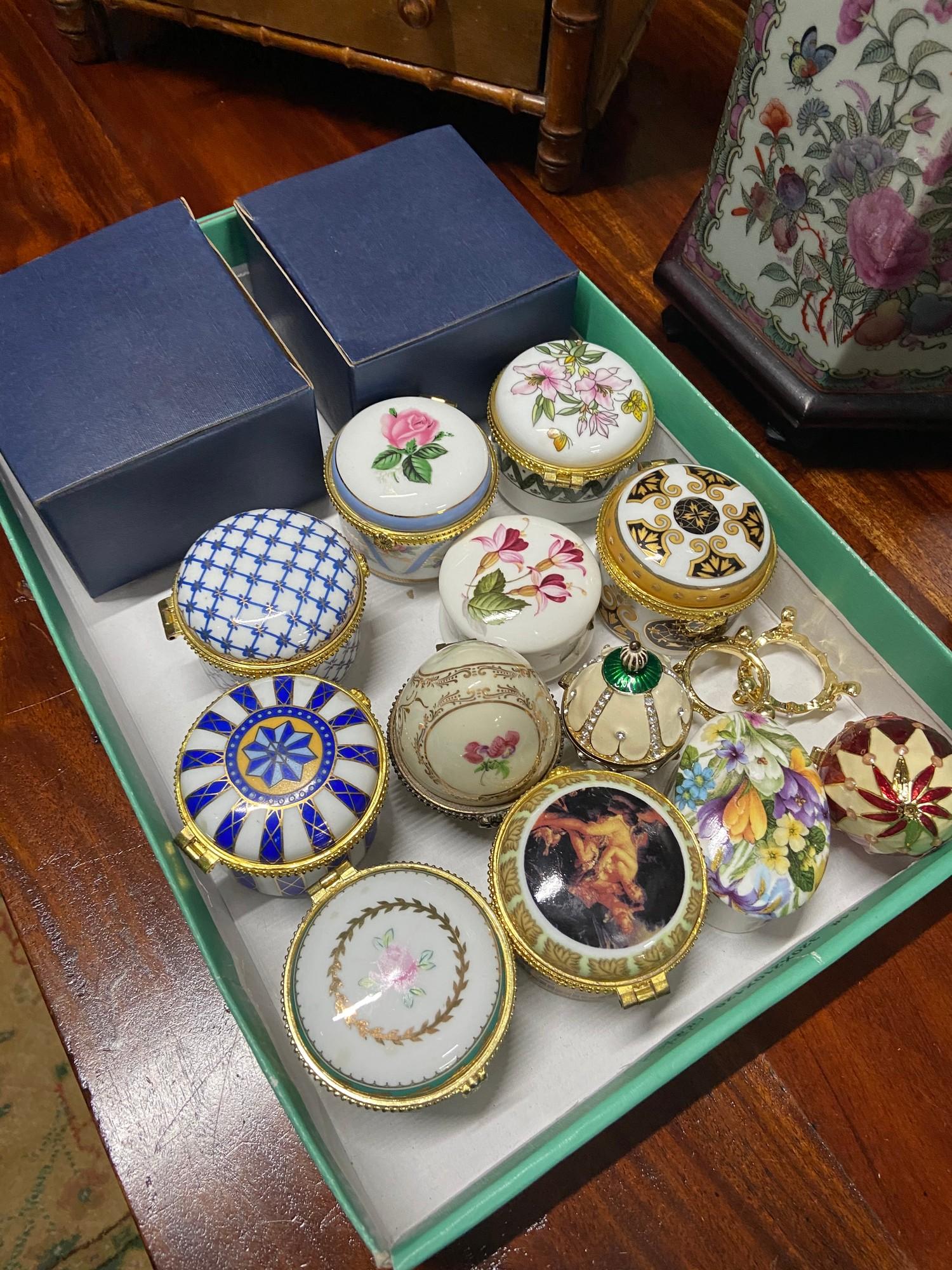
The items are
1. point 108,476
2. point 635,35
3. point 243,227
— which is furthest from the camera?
point 635,35

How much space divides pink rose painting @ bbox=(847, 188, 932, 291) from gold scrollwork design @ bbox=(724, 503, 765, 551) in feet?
0.85

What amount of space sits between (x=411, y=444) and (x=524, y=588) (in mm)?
173

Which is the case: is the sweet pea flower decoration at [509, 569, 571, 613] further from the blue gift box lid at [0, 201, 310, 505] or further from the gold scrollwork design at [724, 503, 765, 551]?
the blue gift box lid at [0, 201, 310, 505]

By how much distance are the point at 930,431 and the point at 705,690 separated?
1.42 feet

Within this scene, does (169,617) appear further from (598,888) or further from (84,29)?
(84,29)

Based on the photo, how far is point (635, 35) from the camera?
1.33 metres

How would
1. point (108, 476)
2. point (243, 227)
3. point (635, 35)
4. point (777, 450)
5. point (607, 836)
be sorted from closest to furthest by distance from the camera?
point (607, 836) → point (108, 476) → point (243, 227) → point (777, 450) → point (635, 35)

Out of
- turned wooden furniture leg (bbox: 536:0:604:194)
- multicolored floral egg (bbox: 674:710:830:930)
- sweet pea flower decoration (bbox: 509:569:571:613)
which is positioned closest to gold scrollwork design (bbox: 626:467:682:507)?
sweet pea flower decoration (bbox: 509:569:571:613)

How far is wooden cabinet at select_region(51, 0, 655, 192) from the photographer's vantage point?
1.13 m

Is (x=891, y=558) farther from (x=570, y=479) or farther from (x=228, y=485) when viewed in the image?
(x=228, y=485)

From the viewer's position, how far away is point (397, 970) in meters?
0.67

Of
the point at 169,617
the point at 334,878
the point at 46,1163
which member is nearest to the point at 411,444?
the point at 169,617

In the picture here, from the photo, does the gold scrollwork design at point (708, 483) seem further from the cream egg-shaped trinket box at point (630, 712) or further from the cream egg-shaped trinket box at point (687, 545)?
the cream egg-shaped trinket box at point (630, 712)

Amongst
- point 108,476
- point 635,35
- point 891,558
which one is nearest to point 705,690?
point 891,558
